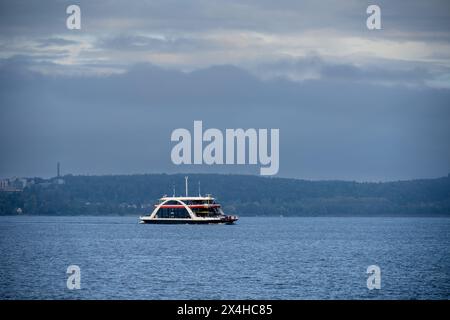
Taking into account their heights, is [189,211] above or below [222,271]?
above

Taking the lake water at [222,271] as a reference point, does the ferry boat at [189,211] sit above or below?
above

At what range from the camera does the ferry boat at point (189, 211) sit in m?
171

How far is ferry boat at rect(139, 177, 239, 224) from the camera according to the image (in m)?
171

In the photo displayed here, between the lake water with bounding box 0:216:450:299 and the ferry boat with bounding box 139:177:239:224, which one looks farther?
the ferry boat with bounding box 139:177:239:224

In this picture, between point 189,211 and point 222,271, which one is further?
point 189,211

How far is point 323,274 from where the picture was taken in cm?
7031

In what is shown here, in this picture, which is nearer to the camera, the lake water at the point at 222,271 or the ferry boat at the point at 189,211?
the lake water at the point at 222,271

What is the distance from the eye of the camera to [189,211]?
17100cm

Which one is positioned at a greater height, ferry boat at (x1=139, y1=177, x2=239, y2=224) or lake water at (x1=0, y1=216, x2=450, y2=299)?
ferry boat at (x1=139, y1=177, x2=239, y2=224)
